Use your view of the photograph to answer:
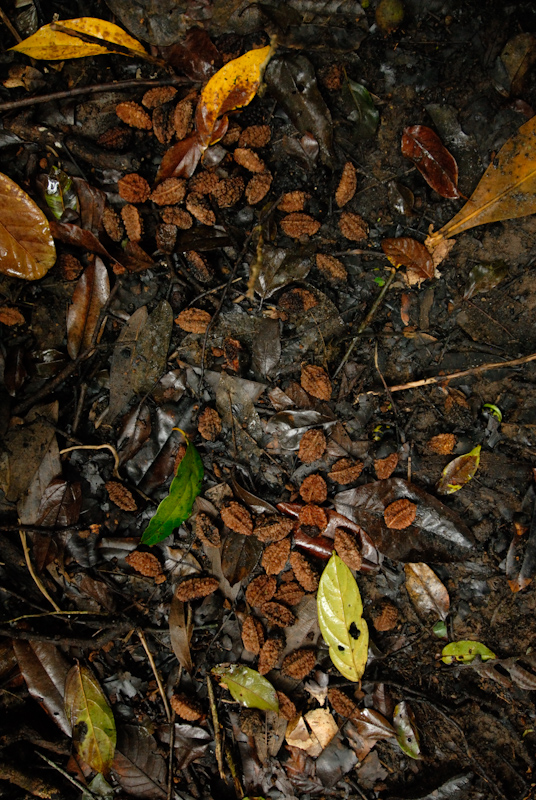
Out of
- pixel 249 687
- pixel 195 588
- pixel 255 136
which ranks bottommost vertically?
pixel 249 687

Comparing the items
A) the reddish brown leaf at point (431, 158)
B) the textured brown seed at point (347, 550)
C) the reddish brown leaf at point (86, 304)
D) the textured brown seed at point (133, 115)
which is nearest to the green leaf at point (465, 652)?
the textured brown seed at point (347, 550)

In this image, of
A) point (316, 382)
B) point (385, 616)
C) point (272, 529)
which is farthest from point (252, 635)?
point (316, 382)

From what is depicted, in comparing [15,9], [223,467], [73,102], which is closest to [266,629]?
[223,467]

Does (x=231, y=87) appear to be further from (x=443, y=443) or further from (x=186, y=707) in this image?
(x=186, y=707)

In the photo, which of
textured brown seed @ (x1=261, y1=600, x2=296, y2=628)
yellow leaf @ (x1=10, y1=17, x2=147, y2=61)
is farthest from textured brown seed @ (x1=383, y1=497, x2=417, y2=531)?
yellow leaf @ (x1=10, y1=17, x2=147, y2=61)

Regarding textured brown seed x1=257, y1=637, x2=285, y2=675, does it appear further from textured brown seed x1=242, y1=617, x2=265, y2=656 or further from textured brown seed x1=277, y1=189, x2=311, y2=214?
textured brown seed x1=277, y1=189, x2=311, y2=214

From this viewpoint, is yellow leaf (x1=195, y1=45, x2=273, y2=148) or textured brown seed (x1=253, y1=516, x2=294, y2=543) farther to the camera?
textured brown seed (x1=253, y1=516, x2=294, y2=543)

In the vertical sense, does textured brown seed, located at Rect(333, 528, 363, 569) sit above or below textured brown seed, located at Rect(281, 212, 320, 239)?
below
